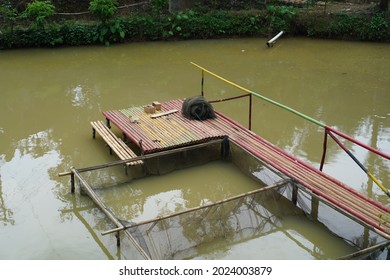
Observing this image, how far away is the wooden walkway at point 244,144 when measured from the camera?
5.48 metres

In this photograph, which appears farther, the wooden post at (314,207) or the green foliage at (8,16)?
the green foliage at (8,16)

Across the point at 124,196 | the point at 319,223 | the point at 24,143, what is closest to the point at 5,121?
the point at 24,143

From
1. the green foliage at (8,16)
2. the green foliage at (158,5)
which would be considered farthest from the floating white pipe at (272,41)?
the green foliage at (8,16)

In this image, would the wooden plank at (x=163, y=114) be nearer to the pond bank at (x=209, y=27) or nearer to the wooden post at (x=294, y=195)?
the wooden post at (x=294, y=195)

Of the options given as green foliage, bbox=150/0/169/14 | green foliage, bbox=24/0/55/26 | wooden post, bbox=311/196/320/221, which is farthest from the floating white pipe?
wooden post, bbox=311/196/320/221

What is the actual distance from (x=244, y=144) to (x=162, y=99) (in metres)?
3.17

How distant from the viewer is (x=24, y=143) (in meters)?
8.09

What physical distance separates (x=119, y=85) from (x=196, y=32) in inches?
176

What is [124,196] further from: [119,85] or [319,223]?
[119,85]

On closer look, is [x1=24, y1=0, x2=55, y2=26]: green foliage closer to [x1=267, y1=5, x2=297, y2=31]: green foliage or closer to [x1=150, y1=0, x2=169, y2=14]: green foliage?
[x1=150, y1=0, x2=169, y2=14]: green foliage

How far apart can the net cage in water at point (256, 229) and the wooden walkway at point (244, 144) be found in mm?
105

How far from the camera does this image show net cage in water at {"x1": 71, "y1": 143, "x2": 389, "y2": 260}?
17.1ft

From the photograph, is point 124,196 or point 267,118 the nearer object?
point 124,196

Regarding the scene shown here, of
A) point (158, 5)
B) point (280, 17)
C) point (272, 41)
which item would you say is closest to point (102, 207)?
point (272, 41)
